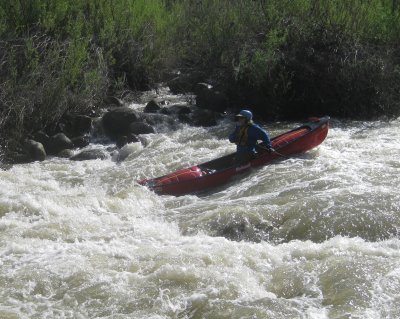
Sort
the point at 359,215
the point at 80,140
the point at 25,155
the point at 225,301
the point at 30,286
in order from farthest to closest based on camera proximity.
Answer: the point at 80,140, the point at 25,155, the point at 359,215, the point at 30,286, the point at 225,301

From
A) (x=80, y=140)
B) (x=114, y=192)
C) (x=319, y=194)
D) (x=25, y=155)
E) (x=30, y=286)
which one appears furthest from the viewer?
(x=80, y=140)

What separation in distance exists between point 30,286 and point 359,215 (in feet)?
12.1

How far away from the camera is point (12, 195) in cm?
872

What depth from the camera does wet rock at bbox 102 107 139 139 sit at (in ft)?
40.6

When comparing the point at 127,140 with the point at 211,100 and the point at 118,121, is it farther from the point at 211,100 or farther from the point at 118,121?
the point at 211,100

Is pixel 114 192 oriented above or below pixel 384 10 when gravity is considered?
below

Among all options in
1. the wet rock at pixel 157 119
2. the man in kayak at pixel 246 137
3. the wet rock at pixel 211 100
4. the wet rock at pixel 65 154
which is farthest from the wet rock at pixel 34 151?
the wet rock at pixel 211 100

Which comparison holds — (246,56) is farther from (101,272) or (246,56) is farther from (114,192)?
(101,272)

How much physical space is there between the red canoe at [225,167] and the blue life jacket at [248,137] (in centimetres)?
15

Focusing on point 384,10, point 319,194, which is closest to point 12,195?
point 319,194

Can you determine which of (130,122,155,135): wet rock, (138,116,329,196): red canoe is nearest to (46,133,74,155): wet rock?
(130,122,155,135): wet rock

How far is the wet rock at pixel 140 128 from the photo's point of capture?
1233 centimetres

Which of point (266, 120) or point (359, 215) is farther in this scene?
point (266, 120)

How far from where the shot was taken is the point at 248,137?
9.67 m
